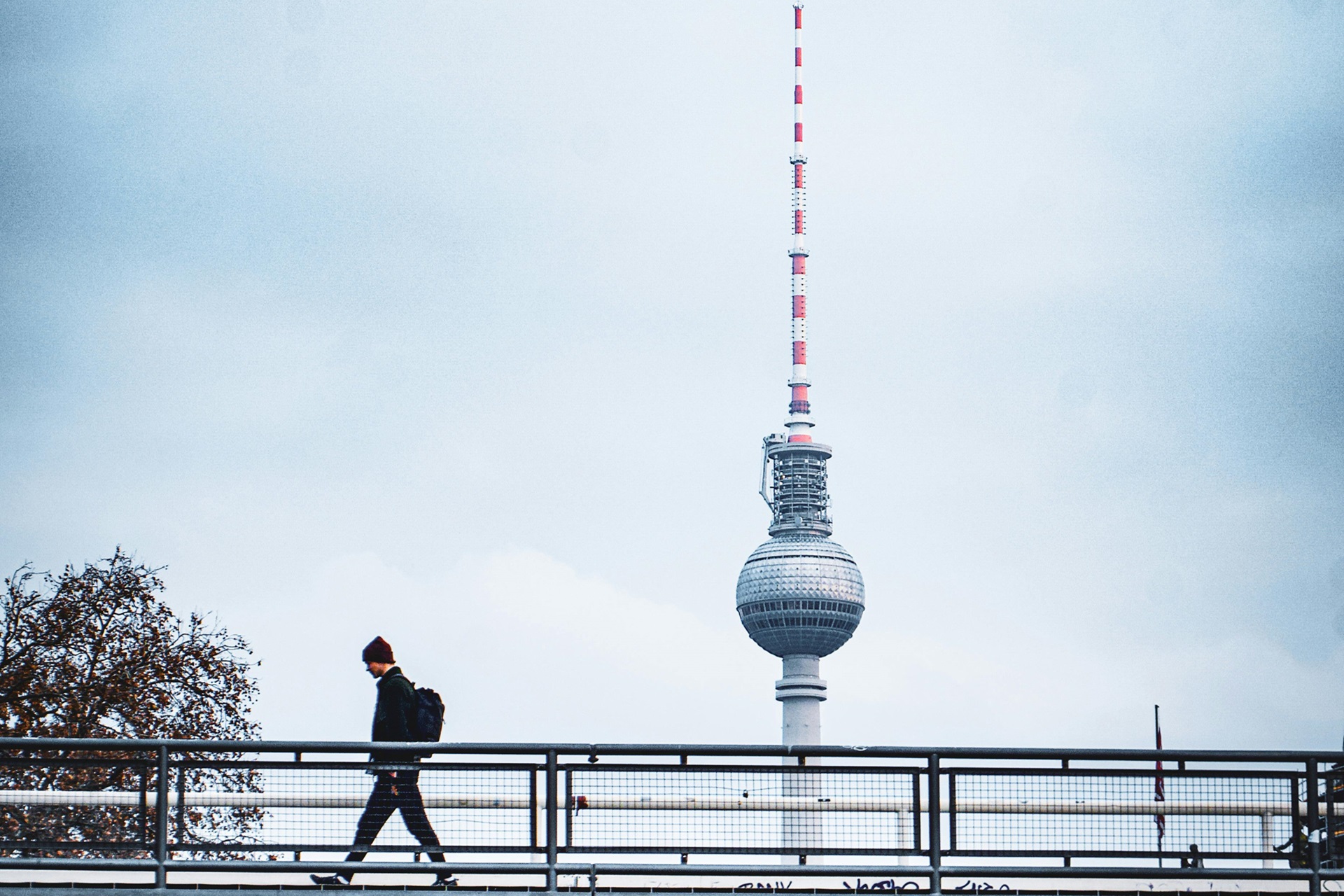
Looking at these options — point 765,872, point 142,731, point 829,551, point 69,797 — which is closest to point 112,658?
point 142,731

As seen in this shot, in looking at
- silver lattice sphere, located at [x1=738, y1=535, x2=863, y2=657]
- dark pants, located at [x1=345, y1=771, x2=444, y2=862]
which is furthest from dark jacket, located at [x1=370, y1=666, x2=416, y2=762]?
silver lattice sphere, located at [x1=738, y1=535, x2=863, y2=657]

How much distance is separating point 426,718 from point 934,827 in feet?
11.1

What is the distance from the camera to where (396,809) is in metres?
13.0

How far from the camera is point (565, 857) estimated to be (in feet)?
43.0

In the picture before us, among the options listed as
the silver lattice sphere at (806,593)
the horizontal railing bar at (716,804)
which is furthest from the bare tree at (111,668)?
the silver lattice sphere at (806,593)

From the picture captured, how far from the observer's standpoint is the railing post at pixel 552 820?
12938 millimetres

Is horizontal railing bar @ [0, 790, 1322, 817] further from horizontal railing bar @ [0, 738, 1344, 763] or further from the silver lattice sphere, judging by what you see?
the silver lattice sphere

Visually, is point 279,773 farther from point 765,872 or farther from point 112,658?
point 112,658

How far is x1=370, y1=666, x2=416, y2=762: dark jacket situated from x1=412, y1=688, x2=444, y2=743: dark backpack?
2 cm

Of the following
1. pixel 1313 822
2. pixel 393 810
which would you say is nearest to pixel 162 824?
pixel 393 810

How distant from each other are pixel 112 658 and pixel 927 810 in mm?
28921

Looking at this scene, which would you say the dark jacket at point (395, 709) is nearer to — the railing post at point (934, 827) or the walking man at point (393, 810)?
the walking man at point (393, 810)

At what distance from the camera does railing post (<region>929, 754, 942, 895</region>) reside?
13.1 m

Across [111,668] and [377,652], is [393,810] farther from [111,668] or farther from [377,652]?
[111,668]
